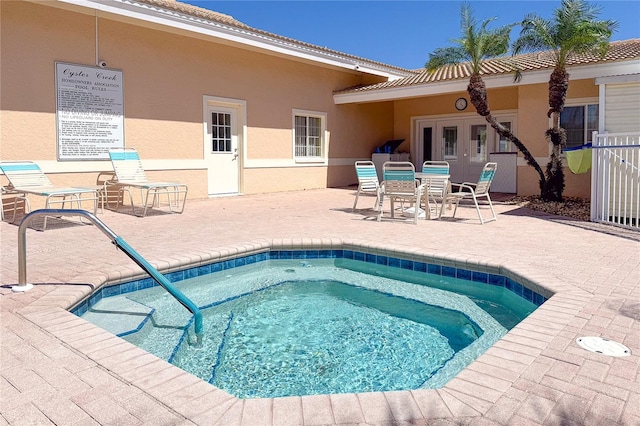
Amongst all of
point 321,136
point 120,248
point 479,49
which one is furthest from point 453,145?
point 120,248

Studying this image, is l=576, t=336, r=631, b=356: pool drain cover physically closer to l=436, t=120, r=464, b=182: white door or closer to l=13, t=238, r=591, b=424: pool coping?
l=13, t=238, r=591, b=424: pool coping

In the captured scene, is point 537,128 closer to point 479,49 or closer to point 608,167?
point 479,49

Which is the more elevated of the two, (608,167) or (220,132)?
(220,132)

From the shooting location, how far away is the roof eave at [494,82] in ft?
33.0

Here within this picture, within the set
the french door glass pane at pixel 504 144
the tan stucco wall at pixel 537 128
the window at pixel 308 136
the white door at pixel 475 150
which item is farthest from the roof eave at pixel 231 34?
the tan stucco wall at pixel 537 128

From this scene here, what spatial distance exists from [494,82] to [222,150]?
7.14m

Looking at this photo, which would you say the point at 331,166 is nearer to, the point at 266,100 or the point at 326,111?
the point at 326,111

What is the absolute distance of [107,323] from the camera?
405 centimetres

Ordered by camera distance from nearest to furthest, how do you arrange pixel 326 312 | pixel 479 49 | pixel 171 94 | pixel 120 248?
pixel 120 248 < pixel 326 312 < pixel 171 94 < pixel 479 49

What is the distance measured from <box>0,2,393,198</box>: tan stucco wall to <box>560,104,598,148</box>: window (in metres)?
6.69

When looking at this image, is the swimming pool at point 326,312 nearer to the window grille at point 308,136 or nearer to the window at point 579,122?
the window at point 579,122

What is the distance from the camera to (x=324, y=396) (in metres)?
2.33

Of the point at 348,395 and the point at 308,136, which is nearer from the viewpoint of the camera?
the point at 348,395

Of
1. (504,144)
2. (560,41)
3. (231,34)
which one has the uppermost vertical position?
(231,34)
